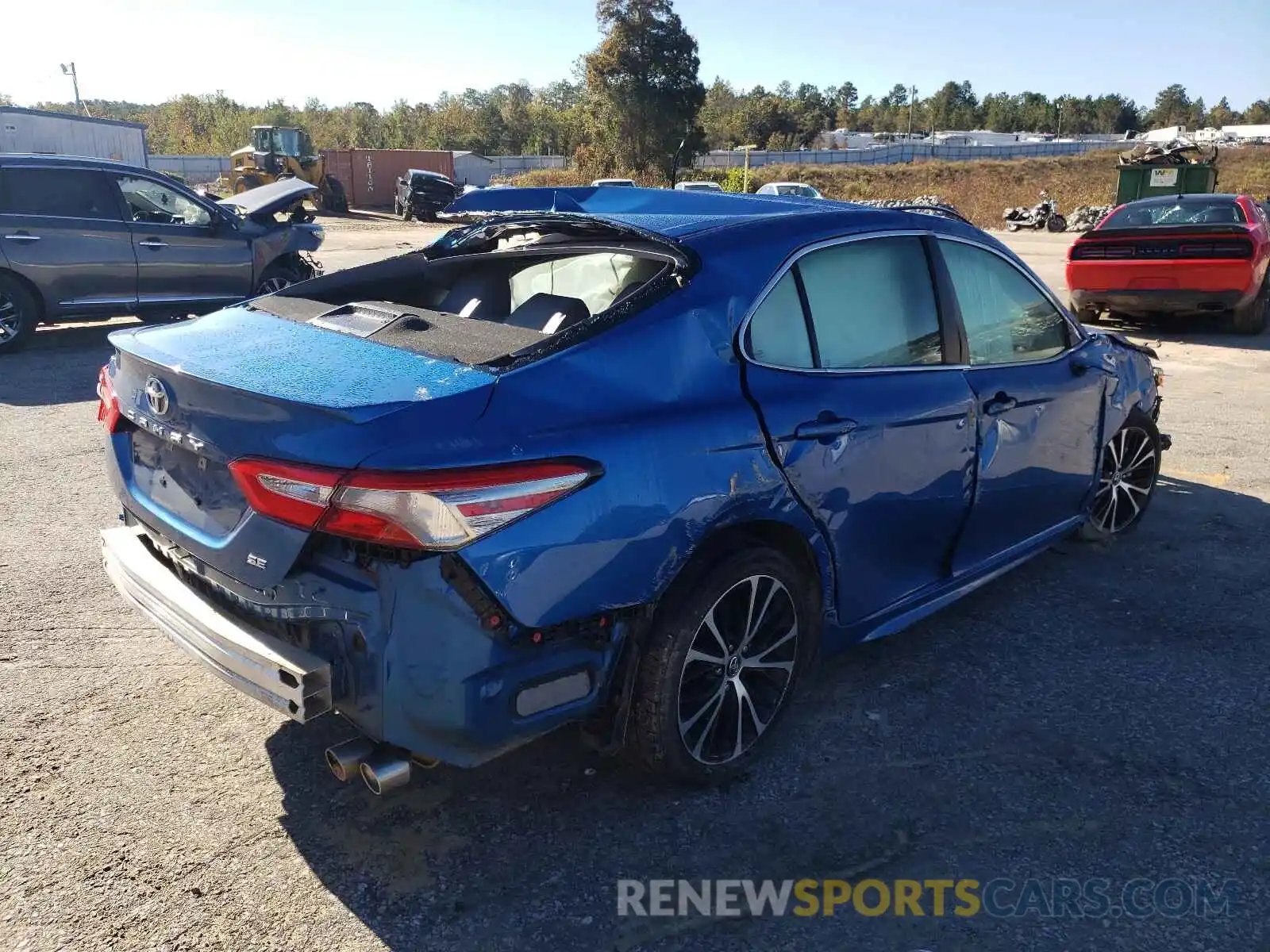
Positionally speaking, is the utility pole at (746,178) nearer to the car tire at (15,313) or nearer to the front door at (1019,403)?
the car tire at (15,313)

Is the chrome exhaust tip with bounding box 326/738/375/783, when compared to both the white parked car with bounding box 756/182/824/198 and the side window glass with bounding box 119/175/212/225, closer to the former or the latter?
the side window glass with bounding box 119/175/212/225

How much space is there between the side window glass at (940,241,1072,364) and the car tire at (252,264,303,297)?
9.39 meters

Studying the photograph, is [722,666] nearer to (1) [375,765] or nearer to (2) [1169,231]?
(1) [375,765]

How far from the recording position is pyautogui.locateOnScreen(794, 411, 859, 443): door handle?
295cm

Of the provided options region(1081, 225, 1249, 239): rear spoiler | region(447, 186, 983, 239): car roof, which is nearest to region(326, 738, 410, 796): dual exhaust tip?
region(447, 186, 983, 239): car roof

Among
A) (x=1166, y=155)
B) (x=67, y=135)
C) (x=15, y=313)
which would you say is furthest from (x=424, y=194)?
(x=15, y=313)

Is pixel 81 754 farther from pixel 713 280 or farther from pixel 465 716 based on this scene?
pixel 713 280

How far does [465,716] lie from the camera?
2.32 metres

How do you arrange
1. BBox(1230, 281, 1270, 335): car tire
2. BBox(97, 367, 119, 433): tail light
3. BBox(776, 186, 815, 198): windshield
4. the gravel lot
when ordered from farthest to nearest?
BBox(776, 186, 815, 198): windshield, BBox(1230, 281, 1270, 335): car tire, BBox(97, 367, 119, 433): tail light, the gravel lot

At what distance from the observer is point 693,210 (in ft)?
11.2

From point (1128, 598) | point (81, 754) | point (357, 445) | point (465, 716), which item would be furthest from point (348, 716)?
point (1128, 598)

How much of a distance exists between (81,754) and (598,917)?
1.78m

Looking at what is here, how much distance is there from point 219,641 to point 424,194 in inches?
1415

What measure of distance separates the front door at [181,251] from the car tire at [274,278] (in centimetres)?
27
